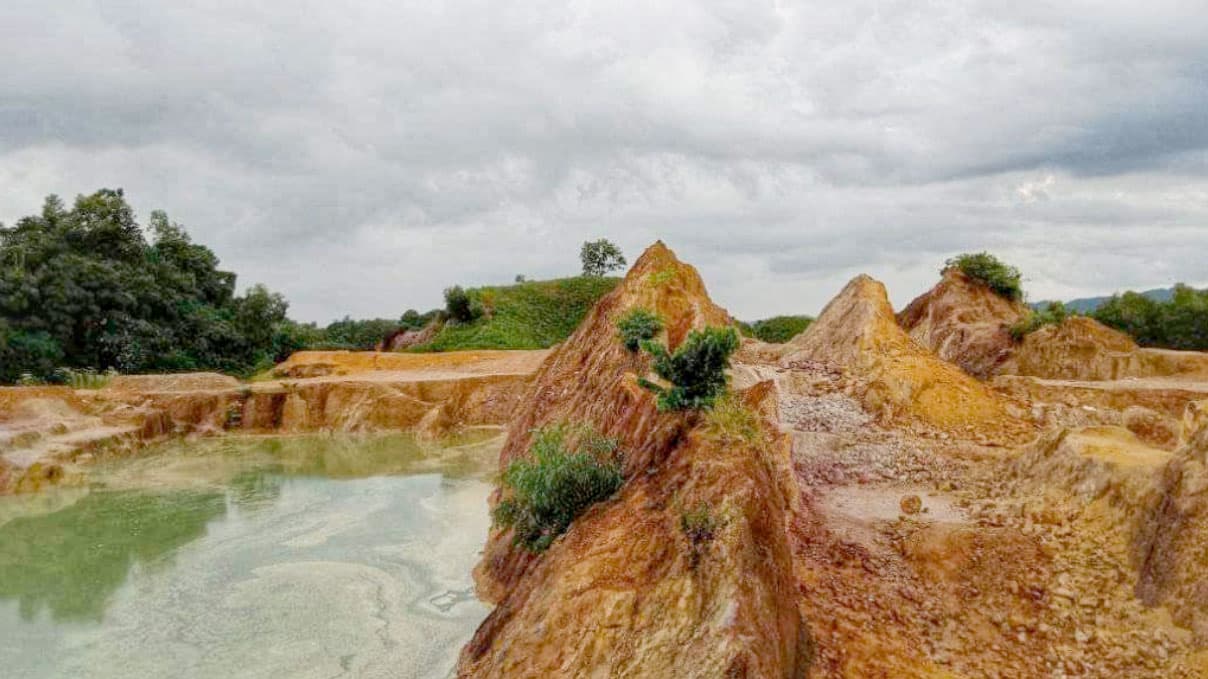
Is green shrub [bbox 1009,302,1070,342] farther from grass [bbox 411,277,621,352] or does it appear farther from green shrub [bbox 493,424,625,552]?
grass [bbox 411,277,621,352]

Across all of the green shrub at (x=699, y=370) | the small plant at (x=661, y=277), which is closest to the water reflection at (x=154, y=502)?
the small plant at (x=661, y=277)

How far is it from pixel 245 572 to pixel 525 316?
38738mm

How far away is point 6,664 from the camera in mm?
10898

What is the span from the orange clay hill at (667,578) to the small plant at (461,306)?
41.0 m

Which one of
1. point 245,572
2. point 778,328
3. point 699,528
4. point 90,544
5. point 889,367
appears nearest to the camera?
point 699,528

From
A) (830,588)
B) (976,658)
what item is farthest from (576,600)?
(976,658)

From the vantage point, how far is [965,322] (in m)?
26.1

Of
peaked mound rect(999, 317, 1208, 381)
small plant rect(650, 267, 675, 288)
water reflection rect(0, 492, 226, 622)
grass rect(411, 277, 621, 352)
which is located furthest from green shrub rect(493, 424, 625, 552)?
grass rect(411, 277, 621, 352)

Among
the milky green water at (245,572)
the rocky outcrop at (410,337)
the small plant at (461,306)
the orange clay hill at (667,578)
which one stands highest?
the small plant at (461,306)

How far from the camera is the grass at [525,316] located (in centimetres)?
4791

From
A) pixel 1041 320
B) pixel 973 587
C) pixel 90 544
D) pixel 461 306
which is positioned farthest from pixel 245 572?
pixel 461 306

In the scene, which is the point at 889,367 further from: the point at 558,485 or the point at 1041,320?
the point at 558,485

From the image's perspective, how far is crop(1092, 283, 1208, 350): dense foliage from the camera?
29.1 meters

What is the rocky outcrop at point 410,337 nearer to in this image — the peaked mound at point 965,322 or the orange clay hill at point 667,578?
the peaked mound at point 965,322
